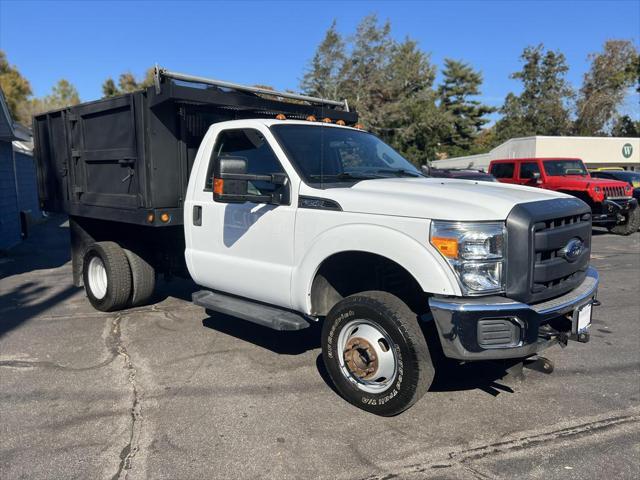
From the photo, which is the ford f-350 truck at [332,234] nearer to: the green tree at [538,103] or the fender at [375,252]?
the fender at [375,252]

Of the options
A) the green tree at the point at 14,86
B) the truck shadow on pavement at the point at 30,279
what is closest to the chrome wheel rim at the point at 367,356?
the truck shadow on pavement at the point at 30,279

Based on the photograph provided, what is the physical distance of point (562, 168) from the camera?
15.1 m

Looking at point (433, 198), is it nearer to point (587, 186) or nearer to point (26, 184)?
point (587, 186)

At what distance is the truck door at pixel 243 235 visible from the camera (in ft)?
14.7

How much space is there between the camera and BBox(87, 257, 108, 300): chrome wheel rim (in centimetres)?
683

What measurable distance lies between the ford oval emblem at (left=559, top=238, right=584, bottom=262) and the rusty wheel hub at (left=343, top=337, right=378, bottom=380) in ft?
4.95

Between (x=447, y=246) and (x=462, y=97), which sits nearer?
(x=447, y=246)

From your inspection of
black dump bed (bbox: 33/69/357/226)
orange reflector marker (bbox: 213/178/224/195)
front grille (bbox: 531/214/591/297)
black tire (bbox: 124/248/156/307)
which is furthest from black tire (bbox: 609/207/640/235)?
orange reflector marker (bbox: 213/178/224/195)

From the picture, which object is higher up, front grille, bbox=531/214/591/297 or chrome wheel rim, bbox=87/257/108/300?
front grille, bbox=531/214/591/297

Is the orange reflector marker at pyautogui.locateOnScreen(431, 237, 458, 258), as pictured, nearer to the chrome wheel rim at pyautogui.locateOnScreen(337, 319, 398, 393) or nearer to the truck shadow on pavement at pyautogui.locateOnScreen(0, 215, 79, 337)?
the chrome wheel rim at pyautogui.locateOnScreen(337, 319, 398, 393)

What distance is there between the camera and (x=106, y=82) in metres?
50.2

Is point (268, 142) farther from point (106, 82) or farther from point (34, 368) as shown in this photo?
point (106, 82)

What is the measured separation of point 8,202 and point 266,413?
39.0ft

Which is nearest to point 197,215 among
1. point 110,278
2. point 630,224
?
point 110,278
